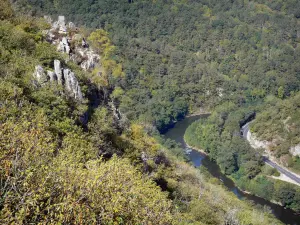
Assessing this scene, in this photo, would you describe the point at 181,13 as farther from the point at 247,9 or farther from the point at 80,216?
the point at 80,216

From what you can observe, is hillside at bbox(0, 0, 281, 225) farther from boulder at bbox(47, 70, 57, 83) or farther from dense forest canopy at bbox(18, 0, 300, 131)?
dense forest canopy at bbox(18, 0, 300, 131)

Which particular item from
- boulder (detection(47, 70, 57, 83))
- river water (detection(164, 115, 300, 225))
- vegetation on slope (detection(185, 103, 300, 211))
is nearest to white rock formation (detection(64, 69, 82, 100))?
boulder (detection(47, 70, 57, 83))

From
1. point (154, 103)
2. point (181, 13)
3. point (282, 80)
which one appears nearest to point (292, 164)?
point (154, 103)

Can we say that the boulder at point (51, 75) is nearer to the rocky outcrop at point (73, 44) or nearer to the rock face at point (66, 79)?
the rock face at point (66, 79)

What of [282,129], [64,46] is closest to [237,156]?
[282,129]

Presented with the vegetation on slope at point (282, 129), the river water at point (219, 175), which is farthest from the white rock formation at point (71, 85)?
the vegetation on slope at point (282, 129)
